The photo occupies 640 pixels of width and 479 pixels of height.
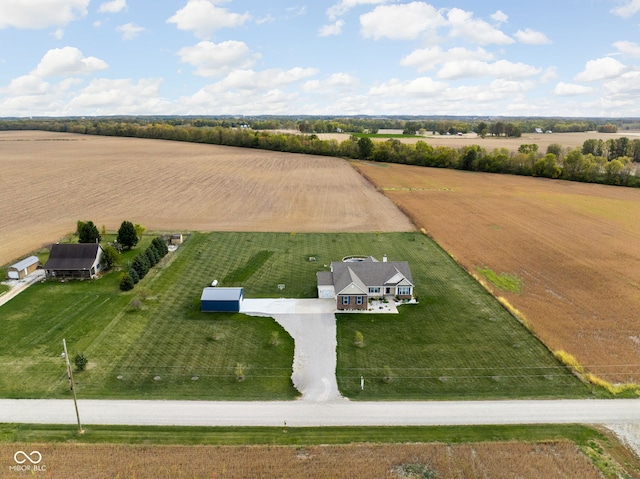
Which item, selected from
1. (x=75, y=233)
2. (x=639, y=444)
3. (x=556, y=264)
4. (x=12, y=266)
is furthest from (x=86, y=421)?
(x=556, y=264)

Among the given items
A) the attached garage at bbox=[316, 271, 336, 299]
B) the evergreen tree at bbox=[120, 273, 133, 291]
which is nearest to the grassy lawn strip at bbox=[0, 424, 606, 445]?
the attached garage at bbox=[316, 271, 336, 299]

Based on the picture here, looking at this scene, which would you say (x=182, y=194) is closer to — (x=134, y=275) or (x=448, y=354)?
(x=134, y=275)

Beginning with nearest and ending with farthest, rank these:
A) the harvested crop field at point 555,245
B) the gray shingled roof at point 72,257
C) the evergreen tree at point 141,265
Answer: the harvested crop field at point 555,245, the gray shingled roof at point 72,257, the evergreen tree at point 141,265

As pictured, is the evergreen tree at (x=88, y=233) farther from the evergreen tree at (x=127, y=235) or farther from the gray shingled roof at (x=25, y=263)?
the gray shingled roof at (x=25, y=263)

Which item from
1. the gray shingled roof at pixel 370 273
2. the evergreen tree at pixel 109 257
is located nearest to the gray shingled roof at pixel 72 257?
the evergreen tree at pixel 109 257

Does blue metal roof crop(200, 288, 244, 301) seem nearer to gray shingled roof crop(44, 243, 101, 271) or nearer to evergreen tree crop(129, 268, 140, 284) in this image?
evergreen tree crop(129, 268, 140, 284)
